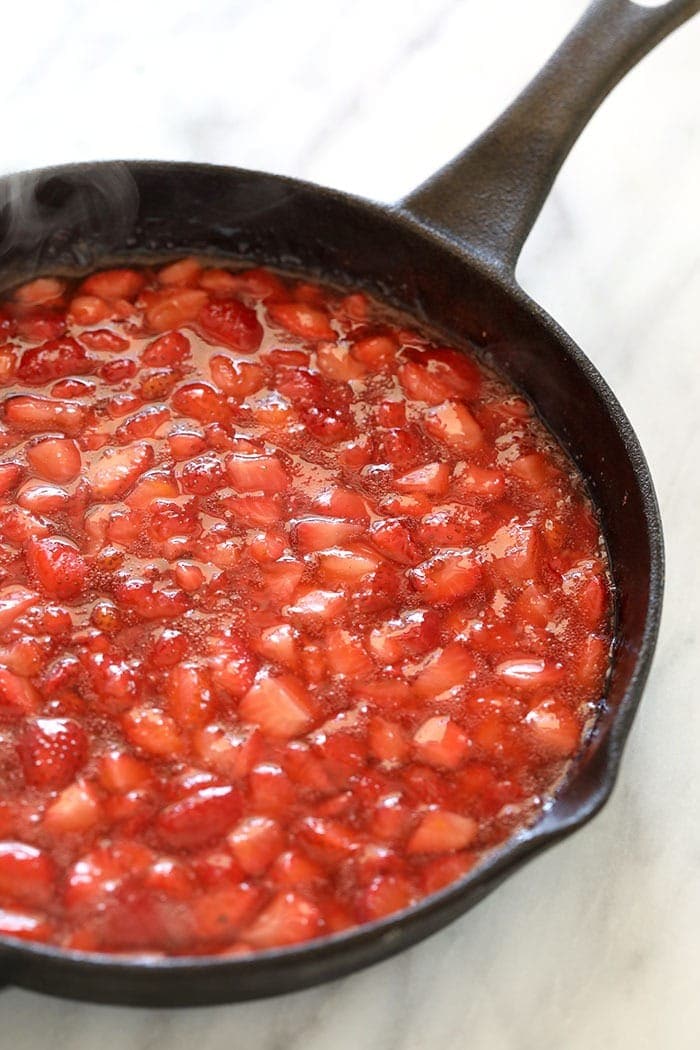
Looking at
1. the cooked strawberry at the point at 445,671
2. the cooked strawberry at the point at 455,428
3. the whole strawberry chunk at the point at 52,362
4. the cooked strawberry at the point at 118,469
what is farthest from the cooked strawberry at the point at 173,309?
the cooked strawberry at the point at 445,671

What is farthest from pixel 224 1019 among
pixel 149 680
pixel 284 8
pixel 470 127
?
pixel 284 8

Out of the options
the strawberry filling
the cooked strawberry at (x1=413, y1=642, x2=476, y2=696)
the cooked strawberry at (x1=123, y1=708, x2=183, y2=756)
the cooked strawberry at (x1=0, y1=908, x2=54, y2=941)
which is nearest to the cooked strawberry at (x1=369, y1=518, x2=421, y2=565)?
the strawberry filling

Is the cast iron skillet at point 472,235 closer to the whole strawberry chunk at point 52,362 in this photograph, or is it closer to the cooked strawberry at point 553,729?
the cooked strawberry at point 553,729

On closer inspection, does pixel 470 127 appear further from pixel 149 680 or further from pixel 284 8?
pixel 149 680

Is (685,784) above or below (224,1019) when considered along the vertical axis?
above

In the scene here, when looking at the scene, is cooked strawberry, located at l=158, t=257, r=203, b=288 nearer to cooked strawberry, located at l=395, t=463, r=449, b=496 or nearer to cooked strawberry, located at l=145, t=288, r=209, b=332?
cooked strawberry, located at l=145, t=288, r=209, b=332

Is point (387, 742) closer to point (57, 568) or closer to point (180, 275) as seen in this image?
point (57, 568)
